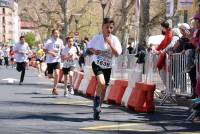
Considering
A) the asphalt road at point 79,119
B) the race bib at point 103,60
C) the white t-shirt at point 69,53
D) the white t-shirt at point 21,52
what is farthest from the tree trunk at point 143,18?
the race bib at point 103,60

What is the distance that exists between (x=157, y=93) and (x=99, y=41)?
5.39 meters

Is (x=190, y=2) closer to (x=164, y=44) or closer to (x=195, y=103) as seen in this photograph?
(x=164, y=44)

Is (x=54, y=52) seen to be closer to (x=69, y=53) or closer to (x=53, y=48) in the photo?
(x=53, y=48)

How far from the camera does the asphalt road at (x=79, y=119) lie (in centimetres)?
1102

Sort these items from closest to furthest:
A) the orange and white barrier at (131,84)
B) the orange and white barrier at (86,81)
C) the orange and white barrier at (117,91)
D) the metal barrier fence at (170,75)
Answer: the orange and white barrier at (131,84), the metal barrier fence at (170,75), the orange and white barrier at (117,91), the orange and white barrier at (86,81)

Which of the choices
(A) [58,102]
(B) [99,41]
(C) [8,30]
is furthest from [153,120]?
(C) [8,30]

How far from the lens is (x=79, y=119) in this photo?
12570mm

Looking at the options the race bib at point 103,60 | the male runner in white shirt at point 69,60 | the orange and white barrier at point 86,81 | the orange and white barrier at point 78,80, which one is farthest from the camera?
the orange and white barrier at point 78,80

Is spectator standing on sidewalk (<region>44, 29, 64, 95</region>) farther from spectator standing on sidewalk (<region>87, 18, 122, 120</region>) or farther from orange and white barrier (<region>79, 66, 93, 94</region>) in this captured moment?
spectator standing on sidewalk (<region>87, 18, 122, 120</region>)

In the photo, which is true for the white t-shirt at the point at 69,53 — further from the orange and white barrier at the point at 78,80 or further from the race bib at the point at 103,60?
the race bib at the point at 103,60

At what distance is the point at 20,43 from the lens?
2475 cm

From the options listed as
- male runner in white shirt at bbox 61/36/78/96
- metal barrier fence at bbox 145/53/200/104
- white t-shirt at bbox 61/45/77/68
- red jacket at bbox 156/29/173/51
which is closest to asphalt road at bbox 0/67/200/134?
metal barrier fence at bbox 145/53/200/104

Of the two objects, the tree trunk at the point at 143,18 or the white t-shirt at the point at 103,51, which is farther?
the tree trunk at the point at 143,18

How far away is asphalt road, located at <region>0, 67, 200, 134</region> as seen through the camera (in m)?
11.0
